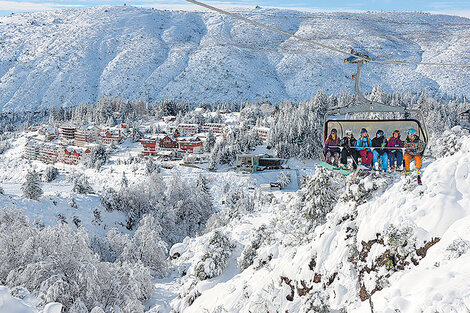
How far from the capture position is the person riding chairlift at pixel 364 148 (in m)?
11.8

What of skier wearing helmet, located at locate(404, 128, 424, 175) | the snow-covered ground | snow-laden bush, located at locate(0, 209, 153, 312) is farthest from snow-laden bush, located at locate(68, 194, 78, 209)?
skier wearing helmet, located at locate(404, 128, 424, 175)

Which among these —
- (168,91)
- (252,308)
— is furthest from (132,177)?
(168,91)

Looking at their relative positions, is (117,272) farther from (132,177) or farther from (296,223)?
(132,177)

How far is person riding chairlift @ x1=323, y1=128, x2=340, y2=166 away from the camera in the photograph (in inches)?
474

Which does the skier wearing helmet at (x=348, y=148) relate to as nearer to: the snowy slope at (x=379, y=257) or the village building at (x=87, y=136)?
the snowy slope at (x=379, y=257)

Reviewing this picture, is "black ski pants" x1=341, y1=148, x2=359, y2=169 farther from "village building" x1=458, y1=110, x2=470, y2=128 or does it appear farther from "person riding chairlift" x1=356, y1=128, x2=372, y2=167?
"village building" x1=458, y1=110, x2=470, y2=128

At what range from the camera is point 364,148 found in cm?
1184

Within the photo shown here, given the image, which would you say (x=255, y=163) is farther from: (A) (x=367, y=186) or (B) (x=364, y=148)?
(B) (x=364, y=148)

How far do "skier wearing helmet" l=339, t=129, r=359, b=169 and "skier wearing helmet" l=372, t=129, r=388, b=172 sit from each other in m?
0.61

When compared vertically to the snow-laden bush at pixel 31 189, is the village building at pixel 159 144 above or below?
below

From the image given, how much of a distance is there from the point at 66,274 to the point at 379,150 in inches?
708

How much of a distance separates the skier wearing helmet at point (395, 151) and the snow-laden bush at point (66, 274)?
1562 centimetres

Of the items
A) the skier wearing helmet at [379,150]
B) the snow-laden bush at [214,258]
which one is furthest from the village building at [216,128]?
the skier wearing helmet at [379,150]

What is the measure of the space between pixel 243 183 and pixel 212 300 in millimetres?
41974
